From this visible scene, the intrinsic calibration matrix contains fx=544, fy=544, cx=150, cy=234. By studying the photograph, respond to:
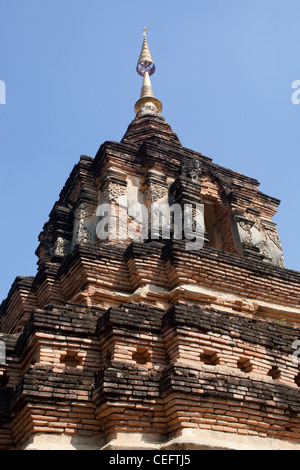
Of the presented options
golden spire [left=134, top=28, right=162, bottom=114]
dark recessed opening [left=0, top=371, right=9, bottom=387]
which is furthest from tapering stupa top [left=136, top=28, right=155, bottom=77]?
dark recessed opening [left=0, top=371, right=9, bottom=387]

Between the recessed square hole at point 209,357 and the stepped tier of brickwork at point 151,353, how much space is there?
15mm

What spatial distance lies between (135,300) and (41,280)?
2.58 meters

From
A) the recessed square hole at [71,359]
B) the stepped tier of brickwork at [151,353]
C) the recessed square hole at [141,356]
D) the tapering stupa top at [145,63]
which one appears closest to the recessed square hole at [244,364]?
the stepped tier of brickwork at [151,353]

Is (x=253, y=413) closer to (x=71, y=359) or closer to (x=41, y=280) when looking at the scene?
(x=71, y=359)

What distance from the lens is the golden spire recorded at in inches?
771

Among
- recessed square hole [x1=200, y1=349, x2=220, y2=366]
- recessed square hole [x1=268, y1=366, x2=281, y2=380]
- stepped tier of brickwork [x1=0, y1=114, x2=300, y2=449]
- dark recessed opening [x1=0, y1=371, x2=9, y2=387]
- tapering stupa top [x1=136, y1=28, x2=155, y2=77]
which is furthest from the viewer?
tapering stupa top [x1=136, y1=28, x2=155, y2=77]

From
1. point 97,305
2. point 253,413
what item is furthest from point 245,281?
point 253,413

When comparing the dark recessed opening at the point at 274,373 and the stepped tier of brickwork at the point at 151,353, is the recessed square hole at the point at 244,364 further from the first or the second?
the dark recessed opening at the point at 274,373

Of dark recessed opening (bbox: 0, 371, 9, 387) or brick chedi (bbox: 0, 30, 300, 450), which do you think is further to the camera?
dark recessed opening (bbox: 0, 371, 9, 387)

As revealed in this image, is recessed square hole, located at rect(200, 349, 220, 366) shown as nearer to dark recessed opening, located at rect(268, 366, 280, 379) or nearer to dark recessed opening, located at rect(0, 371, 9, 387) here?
dark recessed opening, located at rect(268, 366, 280, 379)

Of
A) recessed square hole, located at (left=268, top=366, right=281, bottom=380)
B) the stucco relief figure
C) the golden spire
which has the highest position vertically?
the golden spire

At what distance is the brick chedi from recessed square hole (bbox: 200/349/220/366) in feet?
0.05

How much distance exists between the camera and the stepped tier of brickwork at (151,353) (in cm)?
685

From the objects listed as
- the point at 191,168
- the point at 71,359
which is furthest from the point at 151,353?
the point at 191,168
